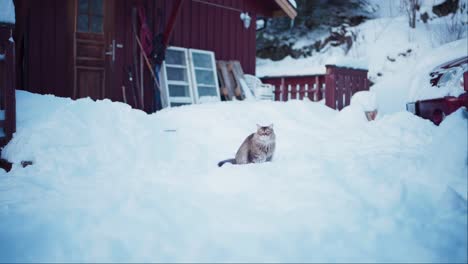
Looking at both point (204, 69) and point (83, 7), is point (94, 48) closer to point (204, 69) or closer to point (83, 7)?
point (83, 7)

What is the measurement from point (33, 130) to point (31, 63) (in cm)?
374

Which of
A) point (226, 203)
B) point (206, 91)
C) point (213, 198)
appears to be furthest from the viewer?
point (206, 91)

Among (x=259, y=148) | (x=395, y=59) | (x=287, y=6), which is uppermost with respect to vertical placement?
(x=287, y=6)

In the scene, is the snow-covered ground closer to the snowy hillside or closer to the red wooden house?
the snowy hillside

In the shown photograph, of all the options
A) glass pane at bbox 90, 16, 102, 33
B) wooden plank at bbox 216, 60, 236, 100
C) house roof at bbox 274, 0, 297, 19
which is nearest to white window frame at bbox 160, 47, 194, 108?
wooden plank at bbox 216, 60, 236, 100

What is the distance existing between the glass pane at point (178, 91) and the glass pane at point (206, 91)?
0.36m

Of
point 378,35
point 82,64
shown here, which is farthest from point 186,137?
point 378,35

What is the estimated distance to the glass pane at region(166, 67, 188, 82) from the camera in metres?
9.34

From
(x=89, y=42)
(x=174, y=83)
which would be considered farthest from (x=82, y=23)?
(x=174, y=83)

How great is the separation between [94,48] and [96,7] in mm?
957

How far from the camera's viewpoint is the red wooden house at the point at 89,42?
7848 millimetres

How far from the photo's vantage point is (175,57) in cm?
958

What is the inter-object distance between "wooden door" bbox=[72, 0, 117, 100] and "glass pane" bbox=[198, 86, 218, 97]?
2255 mm

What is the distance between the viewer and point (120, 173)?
4.05 meters
